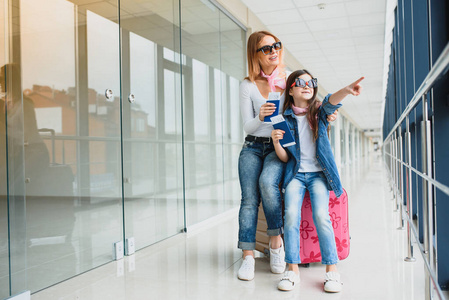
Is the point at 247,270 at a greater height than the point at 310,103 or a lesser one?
lesser

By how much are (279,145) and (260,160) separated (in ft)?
0.73

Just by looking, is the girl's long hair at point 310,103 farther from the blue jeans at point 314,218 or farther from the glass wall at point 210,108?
the glass wall at point 210,108

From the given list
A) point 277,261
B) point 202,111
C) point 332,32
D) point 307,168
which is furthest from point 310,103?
point 332,32

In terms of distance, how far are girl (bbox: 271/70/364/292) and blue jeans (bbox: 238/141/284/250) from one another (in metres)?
0.08

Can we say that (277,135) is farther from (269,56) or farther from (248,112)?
(269,56)

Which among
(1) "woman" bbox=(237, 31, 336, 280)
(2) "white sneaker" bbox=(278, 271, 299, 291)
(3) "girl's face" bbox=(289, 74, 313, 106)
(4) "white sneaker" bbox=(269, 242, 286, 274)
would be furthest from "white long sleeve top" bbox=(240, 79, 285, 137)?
(2) "white sneaker" bbox=(278, 271, 299, 291)

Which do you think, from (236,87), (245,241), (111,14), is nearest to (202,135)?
(236,87)

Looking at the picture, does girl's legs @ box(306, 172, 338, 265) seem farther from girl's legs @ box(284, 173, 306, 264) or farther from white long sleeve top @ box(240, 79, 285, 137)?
white long sleeve top @ box(240, 79, 285, 137)

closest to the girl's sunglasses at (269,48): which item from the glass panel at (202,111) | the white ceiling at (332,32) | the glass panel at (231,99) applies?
the glass panel at (202,111)

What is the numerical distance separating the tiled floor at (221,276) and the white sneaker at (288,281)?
0.10ft

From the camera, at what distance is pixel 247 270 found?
88.4 inches

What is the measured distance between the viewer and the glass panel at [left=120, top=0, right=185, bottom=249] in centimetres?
297

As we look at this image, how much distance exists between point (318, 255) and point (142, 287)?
1.03m

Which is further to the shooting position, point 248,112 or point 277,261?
point 248,112
